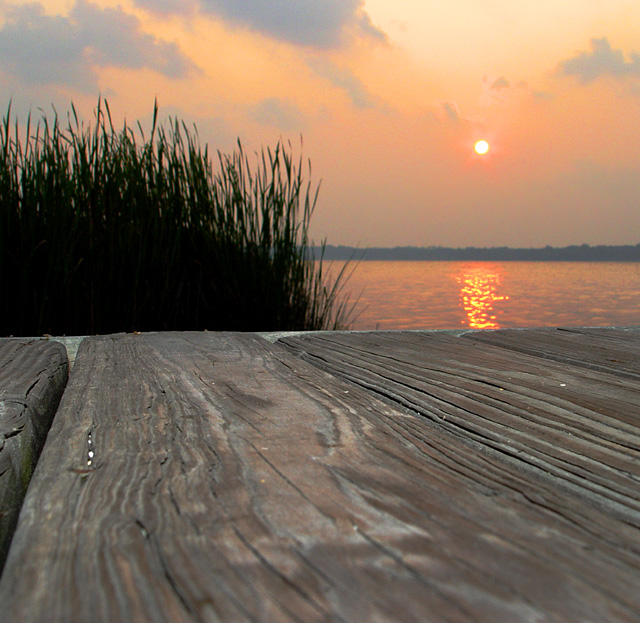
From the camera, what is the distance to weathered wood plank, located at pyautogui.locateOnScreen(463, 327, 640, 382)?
30.4 inches

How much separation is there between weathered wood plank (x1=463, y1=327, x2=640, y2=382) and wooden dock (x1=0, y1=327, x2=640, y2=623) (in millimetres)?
151

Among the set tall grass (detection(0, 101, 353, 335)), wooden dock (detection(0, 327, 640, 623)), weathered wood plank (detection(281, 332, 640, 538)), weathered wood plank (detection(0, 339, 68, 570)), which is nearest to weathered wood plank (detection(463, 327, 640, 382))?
weathered wood plank (detection(281, 332, 640, 538))

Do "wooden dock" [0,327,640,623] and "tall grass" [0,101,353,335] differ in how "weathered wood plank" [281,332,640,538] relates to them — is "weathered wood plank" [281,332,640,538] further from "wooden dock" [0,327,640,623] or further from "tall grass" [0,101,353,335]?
"tall grass" [0,101,353,335]

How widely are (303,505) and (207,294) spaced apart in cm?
244

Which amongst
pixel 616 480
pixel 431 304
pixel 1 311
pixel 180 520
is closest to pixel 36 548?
pixel 180 520

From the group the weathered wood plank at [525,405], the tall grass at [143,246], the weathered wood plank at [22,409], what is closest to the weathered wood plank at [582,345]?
the weathered wood plank at [525,405]

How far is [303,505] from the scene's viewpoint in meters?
0.31

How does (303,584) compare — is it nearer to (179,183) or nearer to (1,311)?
(1,311)

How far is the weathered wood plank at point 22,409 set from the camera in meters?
0.38

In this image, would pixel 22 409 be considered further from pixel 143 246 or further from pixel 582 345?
pixel 143 246

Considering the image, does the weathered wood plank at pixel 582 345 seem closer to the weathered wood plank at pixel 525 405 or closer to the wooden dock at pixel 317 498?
the weathered wood plank at pixel 525 405

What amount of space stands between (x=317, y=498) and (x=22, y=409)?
328mm

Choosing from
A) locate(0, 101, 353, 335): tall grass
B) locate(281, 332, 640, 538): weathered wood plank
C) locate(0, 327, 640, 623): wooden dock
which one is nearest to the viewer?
locate(0, 327, 640, 623): wooden dock

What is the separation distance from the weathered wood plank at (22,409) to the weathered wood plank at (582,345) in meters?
0.67
